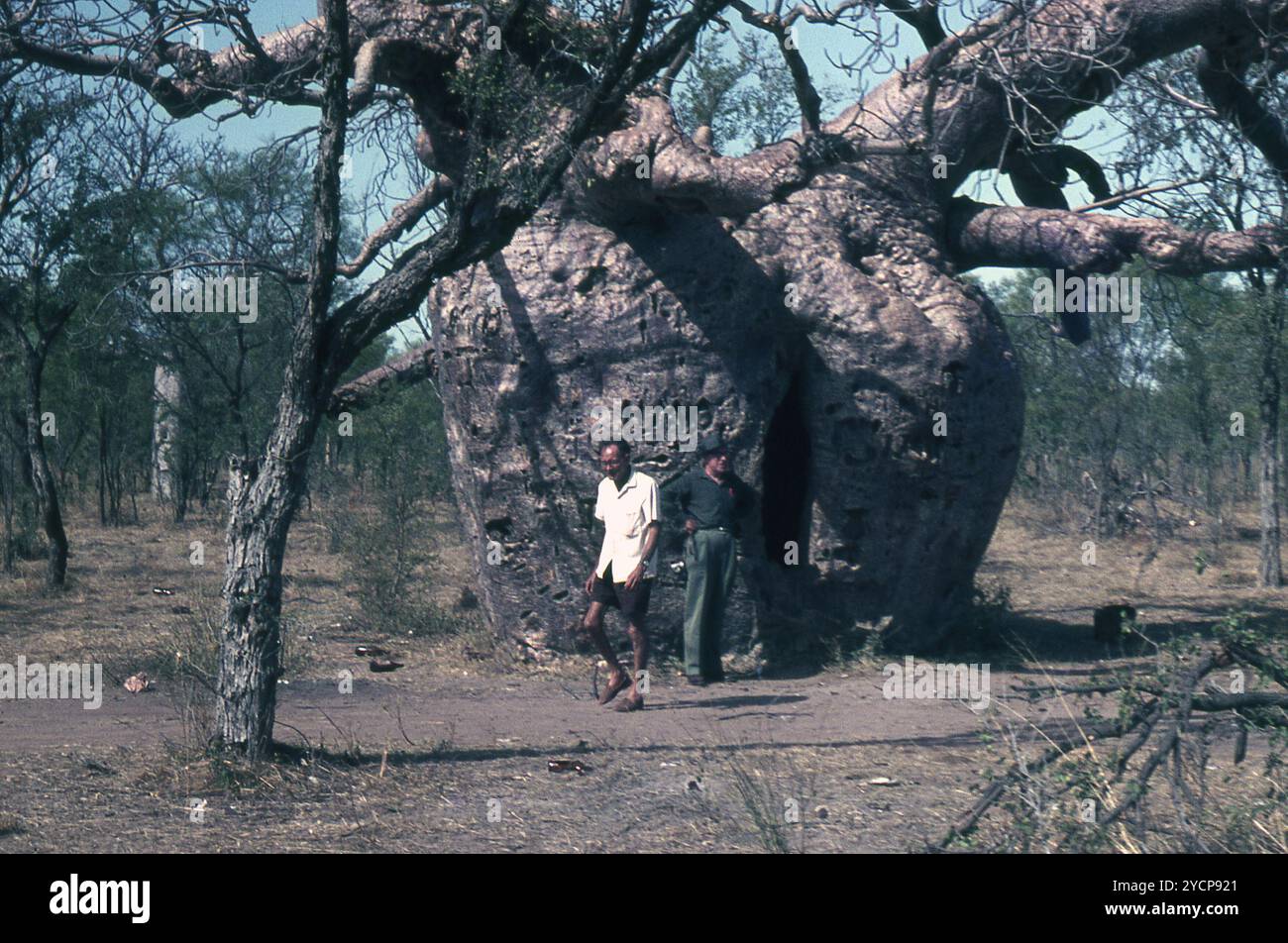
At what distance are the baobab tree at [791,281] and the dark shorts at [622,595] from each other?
102cm

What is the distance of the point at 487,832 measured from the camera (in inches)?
194

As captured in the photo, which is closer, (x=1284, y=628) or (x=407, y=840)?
(x=407, y=840)

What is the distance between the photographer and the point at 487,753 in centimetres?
626

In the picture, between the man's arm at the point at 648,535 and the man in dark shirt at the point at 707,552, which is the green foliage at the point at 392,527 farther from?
the man's arm at the point at 648,535

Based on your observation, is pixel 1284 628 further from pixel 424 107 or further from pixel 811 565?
pixel 424 107

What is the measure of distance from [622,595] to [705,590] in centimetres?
80

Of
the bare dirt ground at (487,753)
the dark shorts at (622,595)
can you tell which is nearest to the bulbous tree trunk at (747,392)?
the bare dirt ground at (487,753)

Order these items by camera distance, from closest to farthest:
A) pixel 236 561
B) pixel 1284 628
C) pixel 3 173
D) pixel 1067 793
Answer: pixel 1067 793 → pixel 236 561 → pixel 1284 628 → pixel 3 173

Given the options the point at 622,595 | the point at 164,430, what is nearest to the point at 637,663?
the point at 622,595

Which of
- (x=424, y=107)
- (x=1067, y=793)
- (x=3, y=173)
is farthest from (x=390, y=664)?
(x=3, y=173)

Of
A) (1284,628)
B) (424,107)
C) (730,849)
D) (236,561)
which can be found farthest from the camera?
(1284,628)

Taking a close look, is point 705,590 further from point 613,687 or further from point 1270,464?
point 1270,464

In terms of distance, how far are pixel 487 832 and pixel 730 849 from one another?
97 centimetres

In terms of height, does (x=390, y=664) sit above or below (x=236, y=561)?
below
